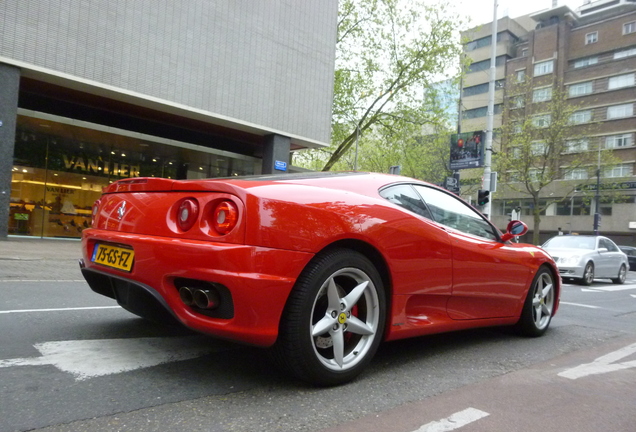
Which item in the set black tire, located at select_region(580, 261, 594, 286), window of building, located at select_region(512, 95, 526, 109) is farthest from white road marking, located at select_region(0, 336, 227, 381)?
window of building, located at select_region(512, 95, 526, 109)

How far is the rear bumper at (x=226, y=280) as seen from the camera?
2.37 meters

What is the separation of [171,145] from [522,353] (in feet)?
52.4

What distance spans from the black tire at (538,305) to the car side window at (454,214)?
72 centimetres

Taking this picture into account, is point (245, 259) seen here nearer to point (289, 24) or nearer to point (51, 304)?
point (51, 304)

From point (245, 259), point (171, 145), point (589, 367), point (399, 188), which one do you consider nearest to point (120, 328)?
point (245, 259)

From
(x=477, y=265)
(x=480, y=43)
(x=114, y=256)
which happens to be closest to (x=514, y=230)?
(x=477, y=265)

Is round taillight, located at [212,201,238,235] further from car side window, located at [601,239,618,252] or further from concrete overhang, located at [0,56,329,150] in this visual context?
car side window, located at [601,239,618,252]

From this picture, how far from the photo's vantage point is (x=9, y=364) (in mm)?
2711

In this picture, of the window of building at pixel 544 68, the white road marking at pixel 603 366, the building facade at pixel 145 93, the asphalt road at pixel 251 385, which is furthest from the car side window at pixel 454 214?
the window of building at pixel 544 68

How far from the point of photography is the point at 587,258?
12.5 metres

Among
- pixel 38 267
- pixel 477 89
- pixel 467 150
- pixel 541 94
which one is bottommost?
pixel 38 267

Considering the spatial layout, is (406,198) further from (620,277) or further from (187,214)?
(620,277)

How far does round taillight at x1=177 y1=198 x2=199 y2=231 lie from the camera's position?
2574 mm

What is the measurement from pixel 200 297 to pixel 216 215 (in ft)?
1.39
